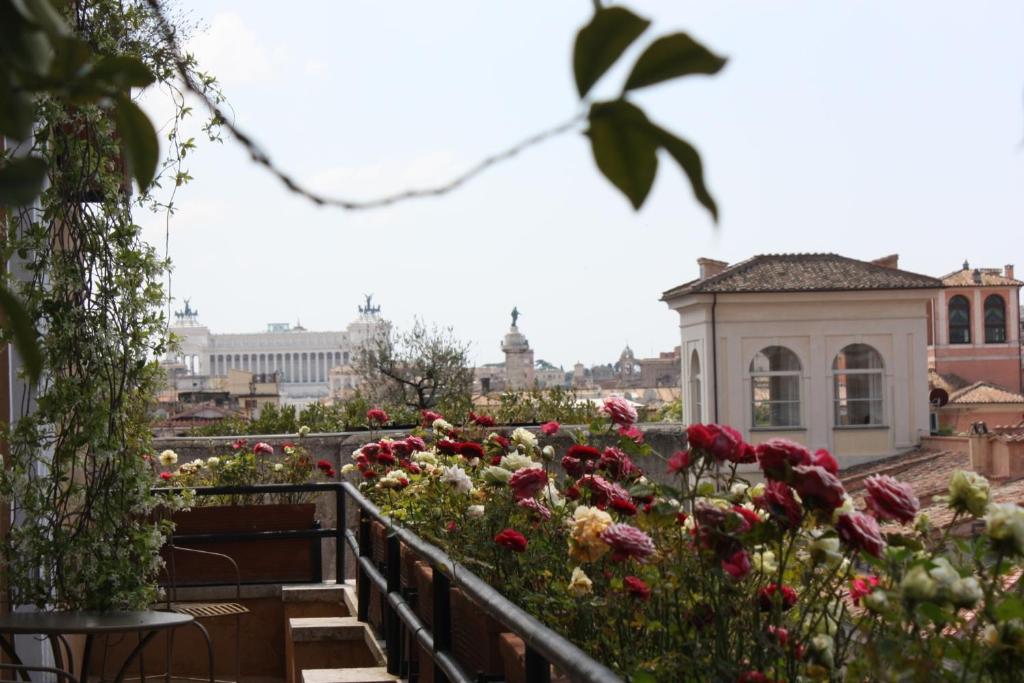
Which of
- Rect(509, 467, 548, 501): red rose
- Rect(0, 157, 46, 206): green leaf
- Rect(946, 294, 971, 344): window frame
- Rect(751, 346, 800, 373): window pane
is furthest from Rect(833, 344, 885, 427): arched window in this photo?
Rect(0, 157, 46, 206): green leaf

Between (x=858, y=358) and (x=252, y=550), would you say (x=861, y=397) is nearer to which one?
(x=858, y=358)

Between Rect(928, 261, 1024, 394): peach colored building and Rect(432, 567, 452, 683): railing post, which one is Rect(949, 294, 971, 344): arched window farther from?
Rect(432, 567, 452, 683): railing post

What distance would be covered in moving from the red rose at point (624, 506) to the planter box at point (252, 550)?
398 centimetres

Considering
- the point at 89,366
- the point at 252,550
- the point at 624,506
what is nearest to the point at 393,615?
the point at 89,366

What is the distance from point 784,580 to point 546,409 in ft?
29.2

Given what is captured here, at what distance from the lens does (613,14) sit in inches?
25.5

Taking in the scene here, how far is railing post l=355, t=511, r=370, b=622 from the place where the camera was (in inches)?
207

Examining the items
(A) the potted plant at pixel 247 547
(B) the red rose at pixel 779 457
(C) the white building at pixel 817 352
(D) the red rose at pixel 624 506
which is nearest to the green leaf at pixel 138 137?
(B) the red rose at pixel 779 457

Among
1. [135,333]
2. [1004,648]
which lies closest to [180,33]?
[135,333]

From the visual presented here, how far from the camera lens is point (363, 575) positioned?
17.6 ft

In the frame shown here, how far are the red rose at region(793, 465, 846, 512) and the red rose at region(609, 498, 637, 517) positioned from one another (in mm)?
802

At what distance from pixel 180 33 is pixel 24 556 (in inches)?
73.0

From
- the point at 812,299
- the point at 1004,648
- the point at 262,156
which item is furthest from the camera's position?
the point at 812,299

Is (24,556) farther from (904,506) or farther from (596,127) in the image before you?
(596,127)
